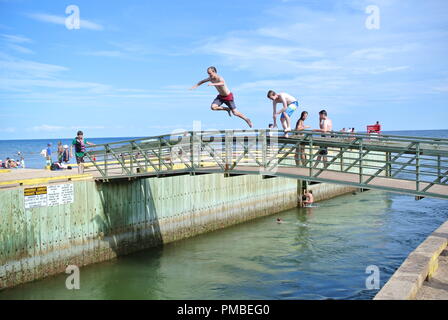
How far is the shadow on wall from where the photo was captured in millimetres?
17469

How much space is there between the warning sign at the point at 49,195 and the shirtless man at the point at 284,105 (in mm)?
7631

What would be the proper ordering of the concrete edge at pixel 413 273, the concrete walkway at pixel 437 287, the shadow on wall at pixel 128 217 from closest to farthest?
the concrete edge at pixel 413 273
the concrete walkway at pixel 437 287
the shadow on wall at pixel 128 217

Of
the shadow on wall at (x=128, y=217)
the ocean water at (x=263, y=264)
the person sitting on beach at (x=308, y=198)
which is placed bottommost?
the ocean water at (x=263, y=264)

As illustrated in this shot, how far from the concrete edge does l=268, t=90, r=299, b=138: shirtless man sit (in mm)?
4766

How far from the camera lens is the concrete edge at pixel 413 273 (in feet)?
26.6

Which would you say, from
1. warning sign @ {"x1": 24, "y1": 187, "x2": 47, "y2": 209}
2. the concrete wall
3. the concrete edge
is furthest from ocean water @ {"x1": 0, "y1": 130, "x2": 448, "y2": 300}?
the concrete edge

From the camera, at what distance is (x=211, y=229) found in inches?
916

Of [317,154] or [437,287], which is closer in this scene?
[437,287]

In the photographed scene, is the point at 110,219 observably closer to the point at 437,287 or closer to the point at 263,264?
the point at 263,264

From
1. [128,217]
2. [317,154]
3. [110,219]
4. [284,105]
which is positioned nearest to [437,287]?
[317,154]

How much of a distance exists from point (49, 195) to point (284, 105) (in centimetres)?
826

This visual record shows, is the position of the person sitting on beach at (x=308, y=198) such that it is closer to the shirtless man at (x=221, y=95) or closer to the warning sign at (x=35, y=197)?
the shirtless man at (x=221, y=95)

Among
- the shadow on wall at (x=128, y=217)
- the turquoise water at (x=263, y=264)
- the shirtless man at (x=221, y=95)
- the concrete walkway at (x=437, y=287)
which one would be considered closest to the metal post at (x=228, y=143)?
the shirtless man at (x=221, y=95)

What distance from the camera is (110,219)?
17672mm
